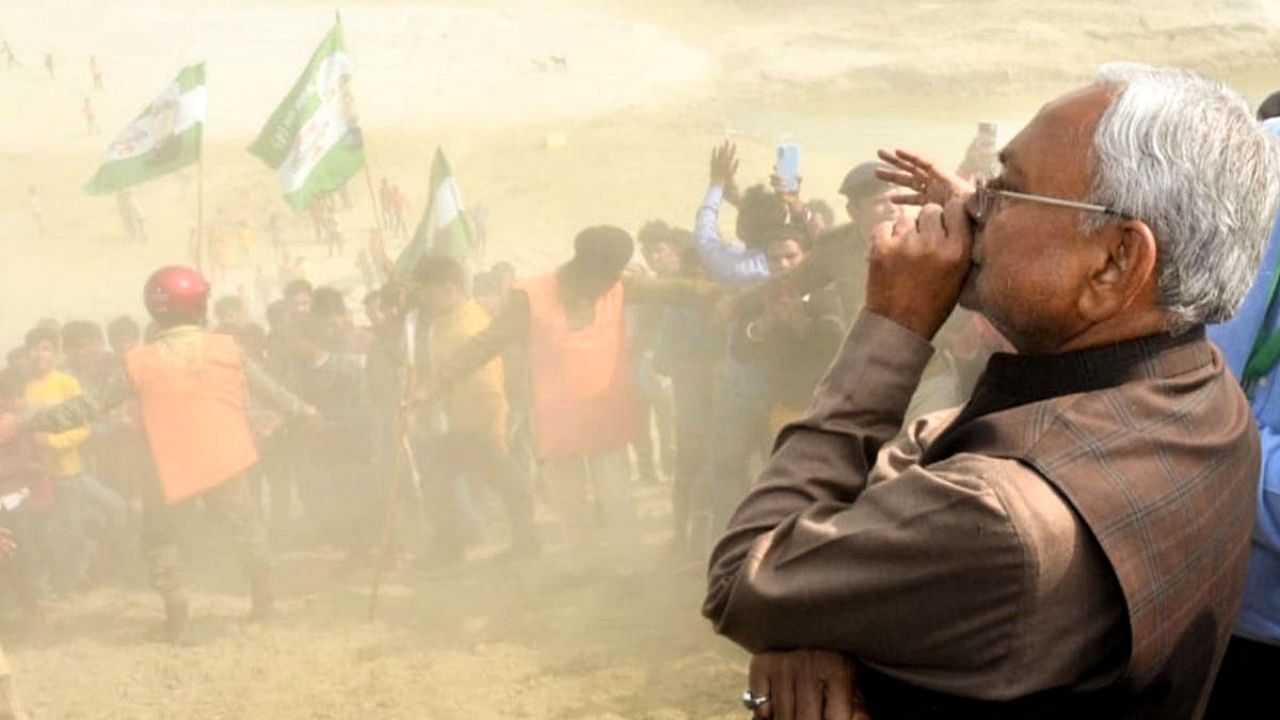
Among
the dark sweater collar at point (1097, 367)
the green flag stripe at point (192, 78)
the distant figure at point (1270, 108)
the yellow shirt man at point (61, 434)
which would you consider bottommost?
the yellow shirt man at point (61, 434)

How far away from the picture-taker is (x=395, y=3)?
18.7 meters

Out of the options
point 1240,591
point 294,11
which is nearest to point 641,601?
point 1240,591

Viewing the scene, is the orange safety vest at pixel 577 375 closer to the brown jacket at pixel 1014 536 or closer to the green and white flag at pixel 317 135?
the green and white flag at pixel 317 135

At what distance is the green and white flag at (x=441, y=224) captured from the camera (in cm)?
658

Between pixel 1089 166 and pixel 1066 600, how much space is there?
434mm

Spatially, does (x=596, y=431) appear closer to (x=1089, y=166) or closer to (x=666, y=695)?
(x=666, y=695)

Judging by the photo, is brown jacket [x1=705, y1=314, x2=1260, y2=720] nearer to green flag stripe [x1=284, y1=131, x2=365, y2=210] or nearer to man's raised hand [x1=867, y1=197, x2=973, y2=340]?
man's raised hand [x1=867, y1=197, x2=973, y2=340]

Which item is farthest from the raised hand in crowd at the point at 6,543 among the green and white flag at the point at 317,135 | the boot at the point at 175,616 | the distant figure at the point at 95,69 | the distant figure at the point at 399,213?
the distant figure at the point at 95,69

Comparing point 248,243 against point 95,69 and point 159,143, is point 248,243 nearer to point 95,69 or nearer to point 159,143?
→ point 95,69

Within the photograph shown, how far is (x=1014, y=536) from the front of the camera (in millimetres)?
1123

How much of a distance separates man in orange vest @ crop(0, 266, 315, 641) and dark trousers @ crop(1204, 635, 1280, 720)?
4761 mm

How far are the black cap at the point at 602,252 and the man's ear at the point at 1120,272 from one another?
5059mm

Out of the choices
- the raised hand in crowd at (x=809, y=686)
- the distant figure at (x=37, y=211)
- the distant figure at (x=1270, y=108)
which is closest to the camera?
the raised hand in crowd at (x=809, y=686)

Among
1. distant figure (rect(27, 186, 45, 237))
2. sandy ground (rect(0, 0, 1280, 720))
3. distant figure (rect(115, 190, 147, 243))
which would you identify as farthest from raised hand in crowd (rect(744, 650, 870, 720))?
distant figure (rect(27, 186, 45, 237))
